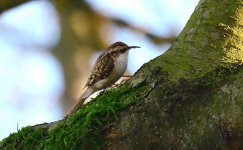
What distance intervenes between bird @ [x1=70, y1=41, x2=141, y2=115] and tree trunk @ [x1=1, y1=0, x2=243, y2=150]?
1.40 m

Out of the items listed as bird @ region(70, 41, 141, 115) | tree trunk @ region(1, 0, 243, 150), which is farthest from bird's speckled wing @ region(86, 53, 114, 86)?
tree trunk @ region(1, 0, 243, 150)

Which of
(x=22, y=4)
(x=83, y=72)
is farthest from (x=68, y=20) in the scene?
(x=22, y=4)

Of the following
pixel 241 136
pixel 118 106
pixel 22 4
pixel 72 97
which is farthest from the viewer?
pixel 72 97

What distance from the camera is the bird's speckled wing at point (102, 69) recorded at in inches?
171

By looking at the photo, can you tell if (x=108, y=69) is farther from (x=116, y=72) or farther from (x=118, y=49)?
(x=118, y=49)

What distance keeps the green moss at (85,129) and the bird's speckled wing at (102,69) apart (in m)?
1.52

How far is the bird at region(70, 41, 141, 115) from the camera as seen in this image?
171 inches

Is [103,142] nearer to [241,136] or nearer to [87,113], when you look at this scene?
[87,113]

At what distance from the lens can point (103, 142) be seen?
242 centimetres

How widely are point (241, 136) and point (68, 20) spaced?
611 centimetres

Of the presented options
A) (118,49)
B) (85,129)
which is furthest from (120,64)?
(85,129)

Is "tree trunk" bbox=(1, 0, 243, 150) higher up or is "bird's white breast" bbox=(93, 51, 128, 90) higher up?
"bird's white breast" bbox=(93, 51, 128, 90)

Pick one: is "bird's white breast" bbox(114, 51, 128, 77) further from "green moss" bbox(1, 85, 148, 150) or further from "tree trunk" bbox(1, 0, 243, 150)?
"green moss" bbox(1, 85, 148, 150)

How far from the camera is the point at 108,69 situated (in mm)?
4348
